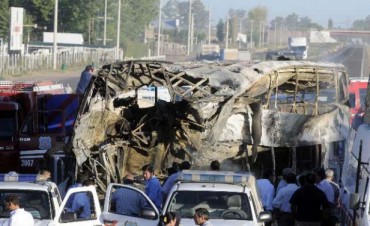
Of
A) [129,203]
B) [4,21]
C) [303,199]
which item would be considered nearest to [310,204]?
[303,199]

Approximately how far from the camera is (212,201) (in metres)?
16.3

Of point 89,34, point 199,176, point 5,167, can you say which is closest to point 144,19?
point 89,34

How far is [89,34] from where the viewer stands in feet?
357

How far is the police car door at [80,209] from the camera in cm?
1580

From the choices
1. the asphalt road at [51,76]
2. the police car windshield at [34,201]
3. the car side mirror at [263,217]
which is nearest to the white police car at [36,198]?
the police car windshield at [34,201]

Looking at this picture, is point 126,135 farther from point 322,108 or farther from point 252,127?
point 322,108

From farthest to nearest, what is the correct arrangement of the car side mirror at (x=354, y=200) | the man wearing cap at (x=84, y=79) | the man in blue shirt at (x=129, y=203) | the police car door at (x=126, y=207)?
the man wearing cap at (x=84, y=79), the man in blue shirt at (x=129, y=203), the police car door at (x=126, y=207), the car side mirror at (x=354, y=200)

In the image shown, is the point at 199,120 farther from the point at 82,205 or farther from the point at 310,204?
the point at 82,205

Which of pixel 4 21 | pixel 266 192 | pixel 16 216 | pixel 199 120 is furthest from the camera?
pixel 4 21

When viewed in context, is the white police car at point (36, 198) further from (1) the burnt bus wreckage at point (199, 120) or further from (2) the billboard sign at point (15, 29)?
(2) the billboard sign at point (15, 29)

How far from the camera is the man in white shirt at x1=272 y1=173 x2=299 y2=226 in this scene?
739 inches

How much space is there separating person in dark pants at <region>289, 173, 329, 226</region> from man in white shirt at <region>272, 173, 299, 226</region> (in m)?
0.97

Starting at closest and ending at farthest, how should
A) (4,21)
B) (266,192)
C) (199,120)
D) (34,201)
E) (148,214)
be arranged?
(148,214)
(34,201)
(266,192)
(199,120)
(4,21)

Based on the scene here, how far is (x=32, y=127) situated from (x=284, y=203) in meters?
10.4
